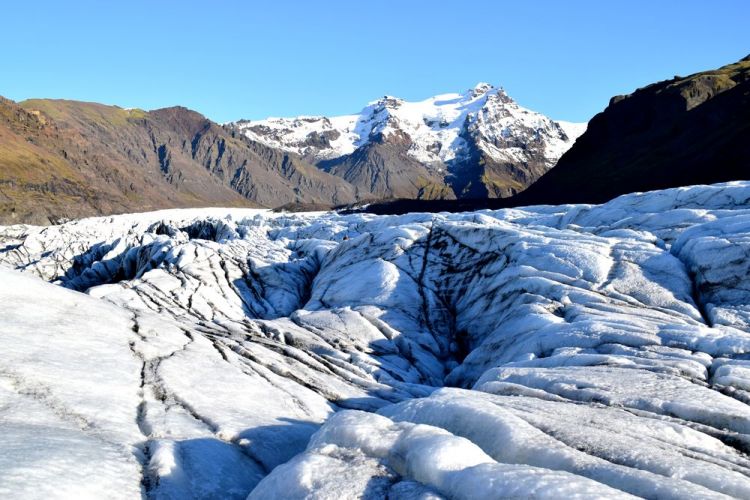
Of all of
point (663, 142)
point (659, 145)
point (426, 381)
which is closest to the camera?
point (426, 381)

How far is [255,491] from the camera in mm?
7656

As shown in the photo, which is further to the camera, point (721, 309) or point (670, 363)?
point (721, 309)

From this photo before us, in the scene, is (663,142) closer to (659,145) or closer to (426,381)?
(659,145)

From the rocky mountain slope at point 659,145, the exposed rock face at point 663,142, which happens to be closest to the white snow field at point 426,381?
the rocky mountain slope at point 659,145

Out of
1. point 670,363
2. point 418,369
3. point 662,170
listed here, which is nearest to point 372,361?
point 418,369

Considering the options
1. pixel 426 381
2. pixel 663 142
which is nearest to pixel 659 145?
pixel 663 142

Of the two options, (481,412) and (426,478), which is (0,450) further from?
(481,412)

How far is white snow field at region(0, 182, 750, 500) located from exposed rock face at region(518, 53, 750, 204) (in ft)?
346

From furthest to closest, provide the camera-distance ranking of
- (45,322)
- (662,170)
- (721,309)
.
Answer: (662,170) < (721,309) < (45,322)

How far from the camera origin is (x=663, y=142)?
516ft

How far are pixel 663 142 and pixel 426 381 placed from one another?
164 meters

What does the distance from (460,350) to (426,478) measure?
64.1ft

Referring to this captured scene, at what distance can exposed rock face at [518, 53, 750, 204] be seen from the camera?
402 ft

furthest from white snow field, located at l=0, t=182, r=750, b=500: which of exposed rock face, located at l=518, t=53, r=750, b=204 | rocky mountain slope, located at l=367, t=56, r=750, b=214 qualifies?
exposed rock face, located at l=518, t=53, r=750, b=204
